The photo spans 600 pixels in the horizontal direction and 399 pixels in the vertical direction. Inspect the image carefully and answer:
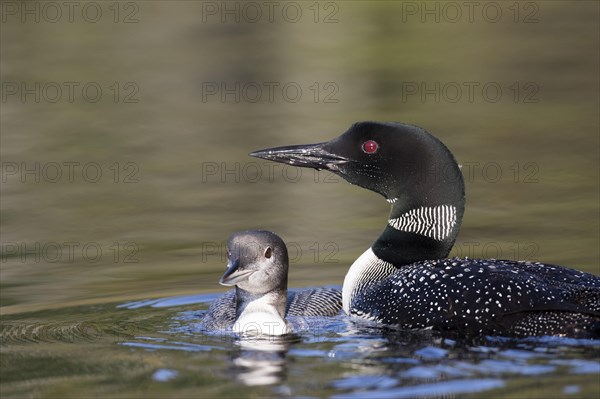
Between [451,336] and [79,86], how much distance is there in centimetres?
906

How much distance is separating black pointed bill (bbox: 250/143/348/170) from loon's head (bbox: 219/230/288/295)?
0.97 meters

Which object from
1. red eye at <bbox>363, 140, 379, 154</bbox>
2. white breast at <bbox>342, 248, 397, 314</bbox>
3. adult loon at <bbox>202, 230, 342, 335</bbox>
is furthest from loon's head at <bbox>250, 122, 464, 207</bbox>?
adult loon at <bbox>202, 230, 342, 335</bbox>

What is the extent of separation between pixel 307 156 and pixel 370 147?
0.43 metres

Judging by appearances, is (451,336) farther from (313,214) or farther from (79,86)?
(79,86)

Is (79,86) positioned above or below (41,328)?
above

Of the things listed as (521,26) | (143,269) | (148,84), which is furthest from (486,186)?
(521,26)

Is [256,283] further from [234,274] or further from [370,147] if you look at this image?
[370,147]

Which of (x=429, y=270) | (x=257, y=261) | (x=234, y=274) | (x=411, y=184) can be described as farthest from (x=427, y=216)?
(x=234, y=274)

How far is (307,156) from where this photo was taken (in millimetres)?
7793

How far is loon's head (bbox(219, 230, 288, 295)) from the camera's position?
22.4 ft

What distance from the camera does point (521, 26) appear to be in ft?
58.6

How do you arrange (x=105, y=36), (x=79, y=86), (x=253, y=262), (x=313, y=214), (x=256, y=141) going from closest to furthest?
(x=253, y=262) → (x=313, y=214) → (x=256, y=141) → (x=79, y=86) → (x=105, y=36)

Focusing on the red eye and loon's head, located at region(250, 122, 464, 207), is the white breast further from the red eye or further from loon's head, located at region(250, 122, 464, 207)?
the red eye

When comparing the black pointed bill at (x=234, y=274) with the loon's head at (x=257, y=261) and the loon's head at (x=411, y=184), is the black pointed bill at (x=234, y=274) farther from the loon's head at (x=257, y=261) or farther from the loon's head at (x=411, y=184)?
the loon's head at (x=411, y=184)
